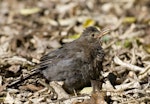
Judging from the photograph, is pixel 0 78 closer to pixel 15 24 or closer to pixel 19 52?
pixel 19 52

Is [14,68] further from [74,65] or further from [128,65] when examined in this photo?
[128,65]

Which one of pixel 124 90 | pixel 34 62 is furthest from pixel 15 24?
pixel 124 90

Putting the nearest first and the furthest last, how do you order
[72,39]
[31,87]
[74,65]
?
[74,65]
[31,87]
[72,39]

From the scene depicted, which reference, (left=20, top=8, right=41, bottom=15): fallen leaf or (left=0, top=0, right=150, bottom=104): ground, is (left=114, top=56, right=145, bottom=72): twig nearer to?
(left=0, top=0, right=150, bottom=104): ground

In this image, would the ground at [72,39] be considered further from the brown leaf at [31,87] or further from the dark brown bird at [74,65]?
the dark brown bird at [74,65]

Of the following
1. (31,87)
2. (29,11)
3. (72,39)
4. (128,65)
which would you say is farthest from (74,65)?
(29,11)

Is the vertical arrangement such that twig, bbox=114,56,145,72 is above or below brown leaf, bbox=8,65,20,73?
below

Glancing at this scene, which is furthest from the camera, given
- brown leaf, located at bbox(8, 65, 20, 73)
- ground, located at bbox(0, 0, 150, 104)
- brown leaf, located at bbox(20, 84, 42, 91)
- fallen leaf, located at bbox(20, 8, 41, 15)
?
fallen leaf, located at bbox(20, 8, 41, 15)

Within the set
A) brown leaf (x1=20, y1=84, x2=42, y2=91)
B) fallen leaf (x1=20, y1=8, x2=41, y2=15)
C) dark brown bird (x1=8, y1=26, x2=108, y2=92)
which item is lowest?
brown leaf (x1=20, y1=84, x2=42, y2=91)

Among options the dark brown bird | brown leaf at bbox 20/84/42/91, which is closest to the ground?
brown leaf at bbox 20/84/42/91

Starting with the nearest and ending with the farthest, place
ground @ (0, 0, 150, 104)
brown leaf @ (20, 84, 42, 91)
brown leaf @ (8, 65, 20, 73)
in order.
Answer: ground @ (0, 0, 150, 104)
brown leaf @ (20, 84, 42, 91)
brown leaf @ (8, 65, 20, 73)
